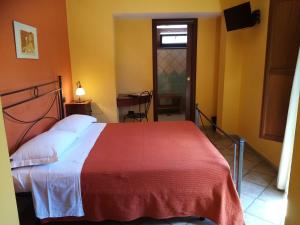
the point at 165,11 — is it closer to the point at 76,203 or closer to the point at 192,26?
the point at 192,26

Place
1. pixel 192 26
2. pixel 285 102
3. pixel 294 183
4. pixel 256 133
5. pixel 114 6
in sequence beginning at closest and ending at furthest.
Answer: pixel 294 183
pixel 285 102
pixel 256 133
pixel 114 6
pixel 192 26

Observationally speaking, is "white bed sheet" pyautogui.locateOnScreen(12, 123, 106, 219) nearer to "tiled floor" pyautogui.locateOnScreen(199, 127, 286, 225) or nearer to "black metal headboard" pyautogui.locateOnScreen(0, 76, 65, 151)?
"black metal headboard" pyautogui.locateOnScreen(0, 76, 65, 151)

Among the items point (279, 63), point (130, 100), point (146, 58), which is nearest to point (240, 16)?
point (279, 63)

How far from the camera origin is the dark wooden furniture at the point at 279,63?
7.23 feet

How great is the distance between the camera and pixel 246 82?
146 inches

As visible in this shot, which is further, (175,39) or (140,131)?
(175,39)

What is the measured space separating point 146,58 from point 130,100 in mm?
971

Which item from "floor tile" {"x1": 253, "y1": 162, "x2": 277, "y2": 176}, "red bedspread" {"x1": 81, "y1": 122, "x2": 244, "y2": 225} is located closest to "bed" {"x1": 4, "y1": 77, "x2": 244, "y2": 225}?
"red bedspread" {"x1": 81, "y1": 122, "x2": 244, "y2": 225}

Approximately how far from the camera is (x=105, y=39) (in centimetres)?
378

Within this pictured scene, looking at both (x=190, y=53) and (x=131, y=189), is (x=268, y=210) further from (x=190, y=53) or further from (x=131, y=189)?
(x=190, y=53)

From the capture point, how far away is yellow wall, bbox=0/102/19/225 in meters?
0.91

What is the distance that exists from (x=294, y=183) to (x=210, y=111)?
13.1 feet

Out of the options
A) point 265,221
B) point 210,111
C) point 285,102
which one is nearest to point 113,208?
point 265,221

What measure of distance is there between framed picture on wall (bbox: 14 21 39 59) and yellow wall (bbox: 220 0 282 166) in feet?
9.40
